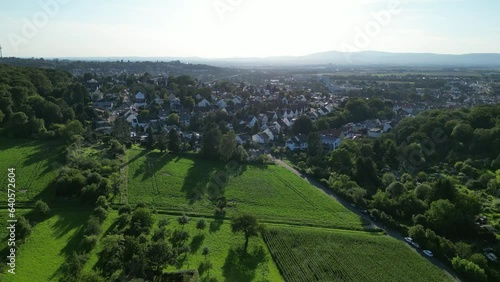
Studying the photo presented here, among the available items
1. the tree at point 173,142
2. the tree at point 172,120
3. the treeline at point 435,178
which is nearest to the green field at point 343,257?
the treeline at point 435,178

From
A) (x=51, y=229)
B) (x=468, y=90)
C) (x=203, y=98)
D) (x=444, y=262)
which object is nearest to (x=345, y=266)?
(x=444, y=262)

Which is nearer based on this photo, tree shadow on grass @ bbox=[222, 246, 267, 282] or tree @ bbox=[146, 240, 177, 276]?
tree @ bbox=[146, 240, 177, 276]

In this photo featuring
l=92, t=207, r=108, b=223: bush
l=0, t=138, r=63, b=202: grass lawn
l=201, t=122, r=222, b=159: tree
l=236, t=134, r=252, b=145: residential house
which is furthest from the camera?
l=236, t=134, r=252, b=145: residential house

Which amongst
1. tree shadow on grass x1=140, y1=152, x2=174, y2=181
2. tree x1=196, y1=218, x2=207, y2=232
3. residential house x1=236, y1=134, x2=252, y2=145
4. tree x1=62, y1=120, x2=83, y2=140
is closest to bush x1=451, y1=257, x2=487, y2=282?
tree x1=196, y1=218, x2=207, y2=232

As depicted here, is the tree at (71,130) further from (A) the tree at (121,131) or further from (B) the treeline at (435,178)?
(B) the treeline at (435,178)

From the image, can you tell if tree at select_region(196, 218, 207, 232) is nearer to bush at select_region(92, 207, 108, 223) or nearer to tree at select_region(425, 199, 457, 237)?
bush at select_region(92, 207, 108, 223)

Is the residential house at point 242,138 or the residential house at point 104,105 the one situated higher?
the residential house at point 104,105

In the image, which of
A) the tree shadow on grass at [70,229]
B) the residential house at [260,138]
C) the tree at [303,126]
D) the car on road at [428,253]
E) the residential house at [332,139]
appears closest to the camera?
the tree shadow on grass at [70,229]
